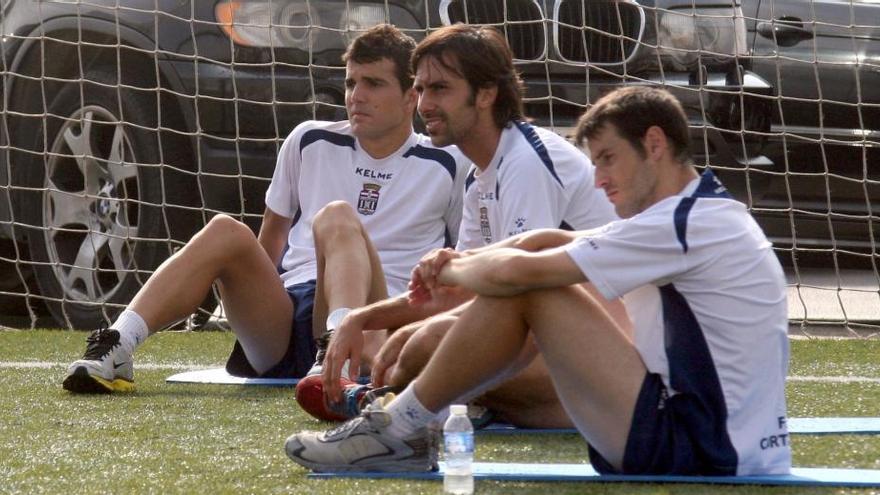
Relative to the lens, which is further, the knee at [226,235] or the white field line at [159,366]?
the white field line at [159,366]

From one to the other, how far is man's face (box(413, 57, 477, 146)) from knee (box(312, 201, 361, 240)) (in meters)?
0.53

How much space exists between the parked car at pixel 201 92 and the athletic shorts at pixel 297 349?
1456mm

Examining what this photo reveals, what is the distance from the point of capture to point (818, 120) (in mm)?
7555

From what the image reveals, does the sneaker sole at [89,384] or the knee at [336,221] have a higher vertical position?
the knee at [336,221]

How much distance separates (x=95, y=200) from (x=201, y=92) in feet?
2.28

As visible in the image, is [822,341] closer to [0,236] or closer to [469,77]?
[469,77]

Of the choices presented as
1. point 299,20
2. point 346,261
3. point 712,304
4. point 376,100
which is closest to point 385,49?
point 376,100

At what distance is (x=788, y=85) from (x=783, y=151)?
0.97 ft

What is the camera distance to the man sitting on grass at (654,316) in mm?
3504

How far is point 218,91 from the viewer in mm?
6949

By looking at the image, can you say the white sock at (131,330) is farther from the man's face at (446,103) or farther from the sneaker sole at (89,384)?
the man's face at (446,103)

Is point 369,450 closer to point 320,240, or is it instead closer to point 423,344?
point 423,344

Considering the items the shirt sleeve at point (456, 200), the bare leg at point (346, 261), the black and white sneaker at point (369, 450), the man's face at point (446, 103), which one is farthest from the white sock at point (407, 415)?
the shirt sleeve at point (456, 200)

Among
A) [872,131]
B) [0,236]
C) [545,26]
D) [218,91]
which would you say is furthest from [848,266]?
[0,236]
